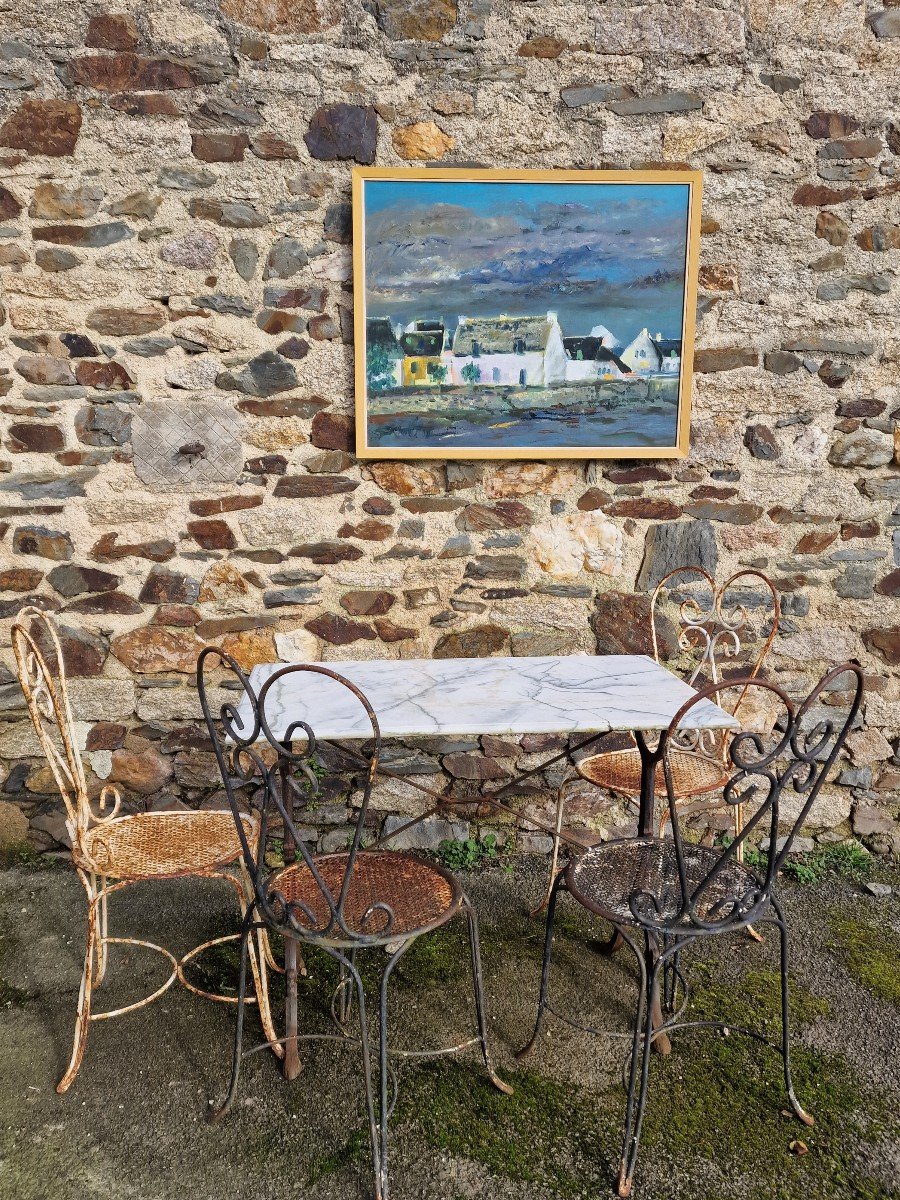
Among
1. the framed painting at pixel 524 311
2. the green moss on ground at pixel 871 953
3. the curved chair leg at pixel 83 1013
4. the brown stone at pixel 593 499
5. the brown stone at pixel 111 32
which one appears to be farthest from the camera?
the brown stone at pixel 593 499

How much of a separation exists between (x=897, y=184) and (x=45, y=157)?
95.0 inches

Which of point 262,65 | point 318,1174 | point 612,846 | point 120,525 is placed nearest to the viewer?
point 318,1174

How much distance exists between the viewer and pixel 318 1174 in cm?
174

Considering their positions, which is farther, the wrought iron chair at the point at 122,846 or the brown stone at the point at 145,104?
the brown stone at the point at 145,104

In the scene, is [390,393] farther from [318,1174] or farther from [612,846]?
[318,1174]

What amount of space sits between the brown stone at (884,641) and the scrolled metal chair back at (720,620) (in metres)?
0.31

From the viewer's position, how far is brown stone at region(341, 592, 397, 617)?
112 inches

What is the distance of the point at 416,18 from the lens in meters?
2.58

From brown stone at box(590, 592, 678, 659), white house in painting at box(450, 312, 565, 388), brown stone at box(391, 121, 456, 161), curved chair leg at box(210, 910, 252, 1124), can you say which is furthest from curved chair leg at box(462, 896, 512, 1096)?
brown stone at box(391, 121, 456, 161)

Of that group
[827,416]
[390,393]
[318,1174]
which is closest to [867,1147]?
[318,1174]

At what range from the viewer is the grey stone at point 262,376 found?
8.89ft

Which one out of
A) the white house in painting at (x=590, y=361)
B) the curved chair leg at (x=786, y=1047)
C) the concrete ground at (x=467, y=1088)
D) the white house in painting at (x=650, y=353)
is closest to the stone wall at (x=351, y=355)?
the white house in painting at (x=650, y=353)

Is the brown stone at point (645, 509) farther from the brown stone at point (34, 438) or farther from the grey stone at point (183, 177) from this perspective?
the brown stone at point (34, 438)

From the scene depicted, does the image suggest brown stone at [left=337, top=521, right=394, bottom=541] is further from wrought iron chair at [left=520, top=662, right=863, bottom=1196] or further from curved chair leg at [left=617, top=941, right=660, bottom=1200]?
curved chair leg at [left=617, top=941, right=660, bottom=1200]
